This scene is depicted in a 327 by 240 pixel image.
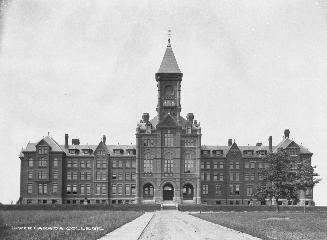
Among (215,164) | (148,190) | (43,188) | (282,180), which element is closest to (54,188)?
(43,188)

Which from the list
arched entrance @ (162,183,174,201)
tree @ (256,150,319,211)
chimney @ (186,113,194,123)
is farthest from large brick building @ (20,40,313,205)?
tree @ (256,150,319,211)

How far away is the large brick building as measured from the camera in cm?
9969

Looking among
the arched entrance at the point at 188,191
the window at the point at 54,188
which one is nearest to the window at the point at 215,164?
the arched entrance at the point at 188,191

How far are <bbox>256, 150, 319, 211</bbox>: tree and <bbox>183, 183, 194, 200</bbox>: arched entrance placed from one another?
2607 centimetres

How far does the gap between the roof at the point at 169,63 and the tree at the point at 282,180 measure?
32823 millimetres

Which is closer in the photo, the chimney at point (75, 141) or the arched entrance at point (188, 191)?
the arched entrance at point (188, 191)

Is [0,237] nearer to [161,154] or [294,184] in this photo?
[294,184]

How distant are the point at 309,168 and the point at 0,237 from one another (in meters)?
58.3

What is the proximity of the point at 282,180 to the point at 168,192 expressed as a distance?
3175 centimetres

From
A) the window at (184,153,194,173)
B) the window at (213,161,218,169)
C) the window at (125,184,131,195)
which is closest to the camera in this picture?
the window at (184,153,194,173)

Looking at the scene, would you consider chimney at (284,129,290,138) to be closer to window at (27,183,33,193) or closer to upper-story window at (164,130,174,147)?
upper-story window at (164,130,174,147)

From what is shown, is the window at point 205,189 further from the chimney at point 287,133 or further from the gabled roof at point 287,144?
the chimney at point 287,133

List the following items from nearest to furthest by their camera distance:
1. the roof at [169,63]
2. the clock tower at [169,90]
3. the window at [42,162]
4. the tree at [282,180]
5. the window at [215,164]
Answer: the tree at [282,180]
the clock tower at [169,90]
the roof at [169,63]
the window at [42,162]
the window at [215,164]

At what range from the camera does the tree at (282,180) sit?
74938 millimetres
